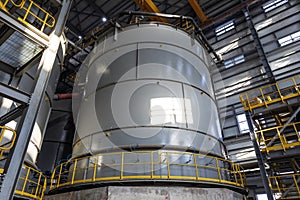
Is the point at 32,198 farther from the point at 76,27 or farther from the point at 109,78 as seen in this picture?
the point at 76,27

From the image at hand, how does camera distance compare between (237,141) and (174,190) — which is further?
(237,141)

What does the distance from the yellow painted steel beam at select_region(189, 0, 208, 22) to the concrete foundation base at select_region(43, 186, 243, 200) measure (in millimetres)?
16596

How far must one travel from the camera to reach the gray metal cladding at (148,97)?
26.6 feet

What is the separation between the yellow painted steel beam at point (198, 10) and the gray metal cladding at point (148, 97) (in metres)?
9.20

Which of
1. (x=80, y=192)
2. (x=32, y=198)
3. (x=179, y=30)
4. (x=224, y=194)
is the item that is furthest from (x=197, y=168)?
(x=179, y=30)

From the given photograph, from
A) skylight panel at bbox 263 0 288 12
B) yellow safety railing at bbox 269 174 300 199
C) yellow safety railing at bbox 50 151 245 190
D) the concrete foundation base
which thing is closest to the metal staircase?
yellow safety railing at bbox 269 174 300 199

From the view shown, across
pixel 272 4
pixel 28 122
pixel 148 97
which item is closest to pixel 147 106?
pixel 148 97

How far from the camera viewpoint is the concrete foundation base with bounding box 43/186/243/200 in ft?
20.0

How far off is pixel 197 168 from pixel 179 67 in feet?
15.2

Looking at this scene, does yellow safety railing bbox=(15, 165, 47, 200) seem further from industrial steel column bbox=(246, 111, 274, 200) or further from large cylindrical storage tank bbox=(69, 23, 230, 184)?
industrial steel column bbox=(246, 111, 274, 200)

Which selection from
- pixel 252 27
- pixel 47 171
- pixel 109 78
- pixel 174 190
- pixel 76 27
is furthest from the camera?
pixel 76 27

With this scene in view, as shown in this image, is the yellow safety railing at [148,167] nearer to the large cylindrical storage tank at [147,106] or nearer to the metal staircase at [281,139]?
the large cylindrical storage tank at [147,106]

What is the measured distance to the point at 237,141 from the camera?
16.1m

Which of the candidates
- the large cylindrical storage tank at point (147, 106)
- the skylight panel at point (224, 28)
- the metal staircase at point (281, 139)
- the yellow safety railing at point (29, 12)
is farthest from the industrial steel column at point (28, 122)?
the skylight panel at point (224, 28)
